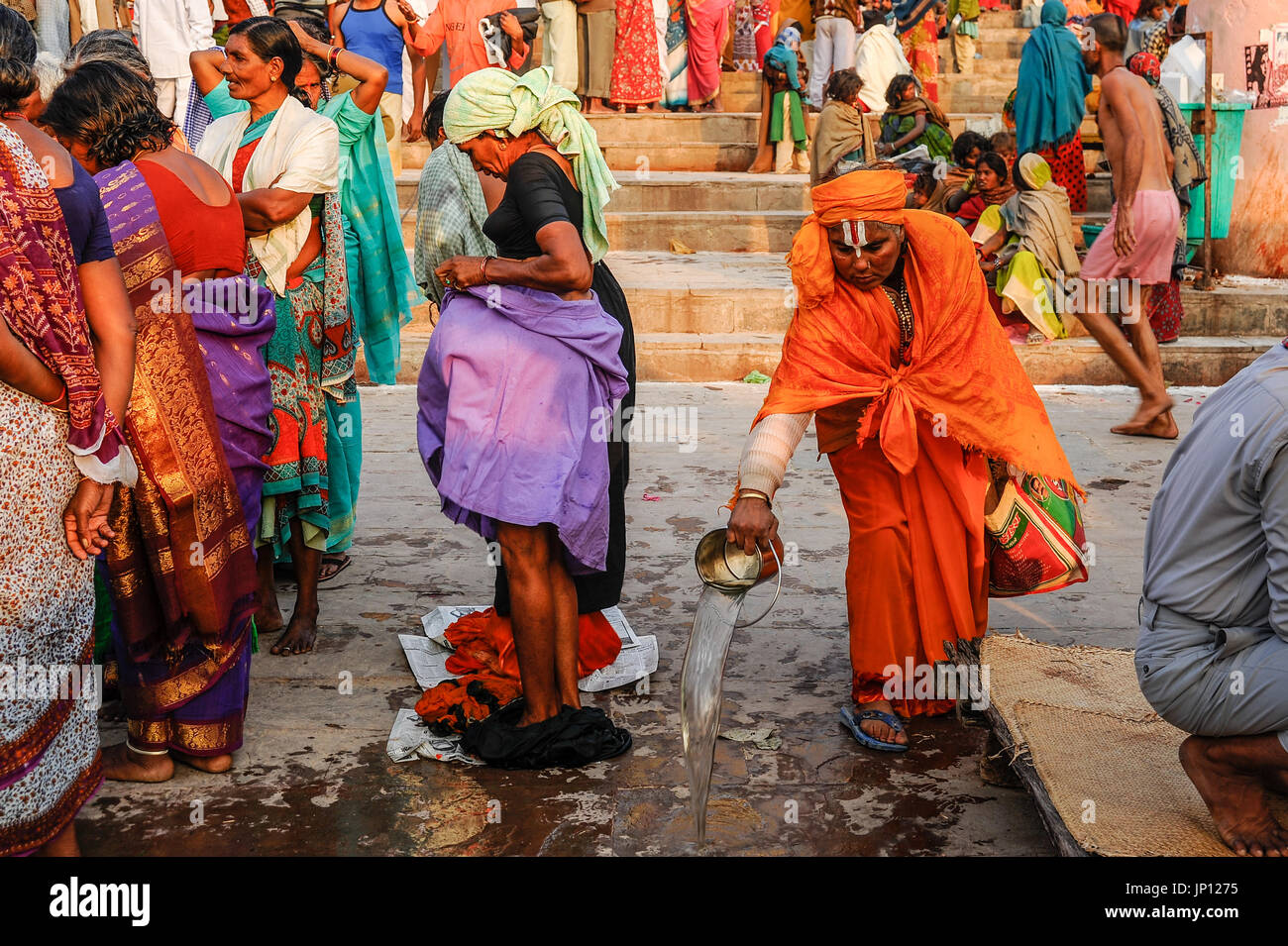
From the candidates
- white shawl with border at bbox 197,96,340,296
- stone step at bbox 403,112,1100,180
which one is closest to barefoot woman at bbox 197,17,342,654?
white shawl with border at bbox 197,96,340,296

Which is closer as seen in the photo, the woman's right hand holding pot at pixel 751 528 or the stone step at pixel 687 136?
the woman's right hand holding pot at pixel 751 528

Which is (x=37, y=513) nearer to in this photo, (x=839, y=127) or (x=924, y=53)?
(x=839, y=127)

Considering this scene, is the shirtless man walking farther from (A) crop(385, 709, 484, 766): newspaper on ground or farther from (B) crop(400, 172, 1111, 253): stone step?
(A) crop(385, 709, 484, 766): newspaper on ground

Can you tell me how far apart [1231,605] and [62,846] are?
2.69 metres

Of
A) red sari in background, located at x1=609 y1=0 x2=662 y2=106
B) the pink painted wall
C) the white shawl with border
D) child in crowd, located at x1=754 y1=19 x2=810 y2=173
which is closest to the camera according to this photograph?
the white shawl with border

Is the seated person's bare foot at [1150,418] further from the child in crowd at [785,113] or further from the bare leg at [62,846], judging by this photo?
the bare leg at [62,846]

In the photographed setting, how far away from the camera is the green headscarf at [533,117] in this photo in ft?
11.6

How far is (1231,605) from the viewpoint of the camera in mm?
2785

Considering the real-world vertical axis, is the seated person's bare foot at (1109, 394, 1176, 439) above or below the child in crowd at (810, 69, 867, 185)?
below

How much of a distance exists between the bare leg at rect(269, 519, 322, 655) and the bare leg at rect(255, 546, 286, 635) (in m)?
0.12

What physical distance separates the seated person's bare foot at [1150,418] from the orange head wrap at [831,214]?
13.3 feet

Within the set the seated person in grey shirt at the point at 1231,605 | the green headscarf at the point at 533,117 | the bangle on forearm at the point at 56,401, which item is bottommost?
the seated person in grey shirt at the point at 1231,605

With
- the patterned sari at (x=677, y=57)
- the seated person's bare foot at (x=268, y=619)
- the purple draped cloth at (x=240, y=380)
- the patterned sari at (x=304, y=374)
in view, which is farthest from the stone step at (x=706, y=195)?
the purple draped cloth at (x=240, y=380)

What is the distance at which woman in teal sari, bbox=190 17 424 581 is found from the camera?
502 centimetres
